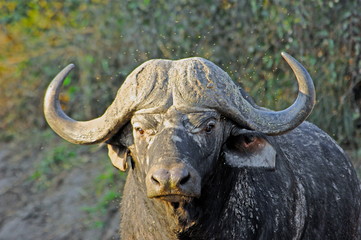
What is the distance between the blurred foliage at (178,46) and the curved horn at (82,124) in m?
4.36

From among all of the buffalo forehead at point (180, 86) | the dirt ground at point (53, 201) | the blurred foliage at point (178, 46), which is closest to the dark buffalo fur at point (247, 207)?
the buffalo forehead at point (180, 86)

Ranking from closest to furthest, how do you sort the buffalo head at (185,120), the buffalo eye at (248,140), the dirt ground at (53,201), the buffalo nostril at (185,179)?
the buffalo nostril at (185,179) → the buffalo head at (185,120) → the buffalo eye at (248,140) → the dirt ground at (53,201)

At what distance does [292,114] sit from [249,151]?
1.11ft

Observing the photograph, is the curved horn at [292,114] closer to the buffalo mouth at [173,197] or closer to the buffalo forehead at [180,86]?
the buffalo forehead at [180,86]

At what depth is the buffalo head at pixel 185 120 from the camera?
436cm

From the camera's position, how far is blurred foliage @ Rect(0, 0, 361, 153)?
29.9 feet

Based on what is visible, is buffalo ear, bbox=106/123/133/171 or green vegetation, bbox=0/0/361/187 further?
green vegetation, bbox=0/0/361/187

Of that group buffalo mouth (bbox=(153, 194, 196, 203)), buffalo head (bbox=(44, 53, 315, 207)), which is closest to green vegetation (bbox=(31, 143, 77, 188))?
buffalo head (bbox=(44, 53, 315, 207))

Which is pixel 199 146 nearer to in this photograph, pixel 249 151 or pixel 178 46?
pixel 249 151

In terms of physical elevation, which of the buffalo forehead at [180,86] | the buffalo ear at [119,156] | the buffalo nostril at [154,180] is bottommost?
the buffalo ear at [119,156]

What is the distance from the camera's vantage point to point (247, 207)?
4.71m

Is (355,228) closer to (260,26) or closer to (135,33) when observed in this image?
(260,26)

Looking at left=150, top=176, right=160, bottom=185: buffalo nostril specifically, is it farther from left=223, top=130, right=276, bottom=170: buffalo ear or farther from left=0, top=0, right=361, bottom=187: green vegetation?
left=0, top=0, right=361, bottom=187: green vegetation

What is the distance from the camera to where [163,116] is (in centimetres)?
438
